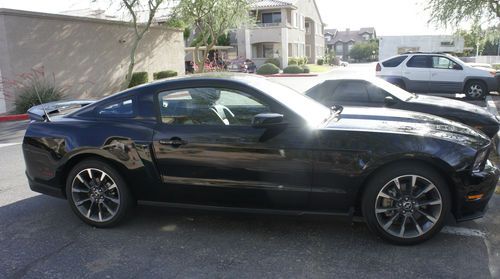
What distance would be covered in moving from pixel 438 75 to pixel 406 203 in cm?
1281

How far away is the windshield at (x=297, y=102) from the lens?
4113 mm

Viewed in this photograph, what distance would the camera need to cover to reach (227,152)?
402cm

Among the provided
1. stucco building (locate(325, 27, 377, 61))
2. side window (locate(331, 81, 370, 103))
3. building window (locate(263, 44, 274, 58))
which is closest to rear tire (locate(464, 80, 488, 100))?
side window (locate(331, 81, 370, 103))

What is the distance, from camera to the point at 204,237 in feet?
13.7

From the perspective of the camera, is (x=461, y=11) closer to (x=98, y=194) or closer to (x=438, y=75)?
(x=438, y=75)

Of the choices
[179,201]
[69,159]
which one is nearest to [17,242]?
[69,159]

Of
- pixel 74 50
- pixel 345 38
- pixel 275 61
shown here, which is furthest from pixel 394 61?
pixel 345 38

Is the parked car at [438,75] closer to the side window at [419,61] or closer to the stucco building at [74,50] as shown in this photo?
the side window at [419,61]

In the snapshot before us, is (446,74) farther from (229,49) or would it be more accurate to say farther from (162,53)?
(229,49)

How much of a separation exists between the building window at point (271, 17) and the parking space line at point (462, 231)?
4188 centimetres

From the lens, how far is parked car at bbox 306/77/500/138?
7.02m

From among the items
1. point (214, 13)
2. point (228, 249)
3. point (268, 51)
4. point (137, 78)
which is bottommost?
point (228, 249)

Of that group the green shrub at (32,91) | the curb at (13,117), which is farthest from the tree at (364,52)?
the curb at (13,117)

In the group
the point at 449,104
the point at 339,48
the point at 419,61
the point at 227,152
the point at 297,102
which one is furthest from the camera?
the point at 339,48
